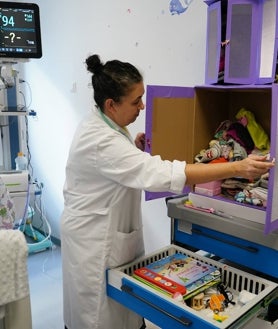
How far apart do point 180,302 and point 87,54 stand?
1.99 m

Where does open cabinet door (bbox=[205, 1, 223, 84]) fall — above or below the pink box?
above

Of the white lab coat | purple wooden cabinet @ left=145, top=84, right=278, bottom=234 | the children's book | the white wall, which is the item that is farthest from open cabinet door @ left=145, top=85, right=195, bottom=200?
the white wall

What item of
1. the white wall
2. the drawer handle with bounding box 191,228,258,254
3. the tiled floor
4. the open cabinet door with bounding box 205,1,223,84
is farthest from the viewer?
the tiled floor

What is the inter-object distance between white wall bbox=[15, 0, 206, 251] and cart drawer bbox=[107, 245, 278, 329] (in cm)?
90

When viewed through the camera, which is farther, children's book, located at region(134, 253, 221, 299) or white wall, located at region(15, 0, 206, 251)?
white wall, located at region(15, 0, 206, 251)

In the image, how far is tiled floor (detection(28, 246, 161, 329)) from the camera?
2049 millimetres

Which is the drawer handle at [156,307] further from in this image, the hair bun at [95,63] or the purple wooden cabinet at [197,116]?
the hair bun at [95,63]

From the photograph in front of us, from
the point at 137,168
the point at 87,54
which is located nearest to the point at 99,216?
the point at 137,168

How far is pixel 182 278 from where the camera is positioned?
1115 mm

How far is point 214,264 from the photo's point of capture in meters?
1.22

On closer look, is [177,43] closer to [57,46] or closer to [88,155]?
[88,155]

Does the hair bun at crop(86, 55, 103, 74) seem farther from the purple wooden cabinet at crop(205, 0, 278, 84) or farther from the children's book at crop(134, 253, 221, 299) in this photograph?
the children's book at crop(134, 253, 221, 299)

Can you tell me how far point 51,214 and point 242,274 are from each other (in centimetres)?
241

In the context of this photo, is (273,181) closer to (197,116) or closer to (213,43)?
(197,116)
